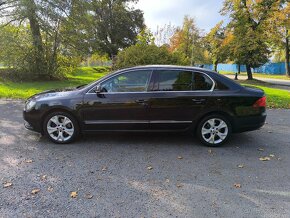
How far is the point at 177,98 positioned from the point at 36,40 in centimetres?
1554

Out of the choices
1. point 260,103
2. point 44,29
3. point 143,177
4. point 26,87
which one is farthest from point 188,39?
point 143,177

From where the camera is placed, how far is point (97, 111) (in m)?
5.37

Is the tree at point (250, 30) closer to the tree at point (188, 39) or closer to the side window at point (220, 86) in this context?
the tree at point (188, 39)

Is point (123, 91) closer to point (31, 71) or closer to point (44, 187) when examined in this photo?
point (44, 187)

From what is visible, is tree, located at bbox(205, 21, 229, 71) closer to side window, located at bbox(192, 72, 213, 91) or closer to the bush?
the bush

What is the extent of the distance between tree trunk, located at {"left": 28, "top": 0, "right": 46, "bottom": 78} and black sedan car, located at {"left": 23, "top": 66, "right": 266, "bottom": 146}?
13.4m

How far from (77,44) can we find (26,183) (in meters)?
16.5

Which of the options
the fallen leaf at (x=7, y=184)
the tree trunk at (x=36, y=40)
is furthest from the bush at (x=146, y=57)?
the fallen leaf at (x=7, y=184)

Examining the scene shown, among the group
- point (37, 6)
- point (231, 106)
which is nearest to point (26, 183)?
point (231, 106)

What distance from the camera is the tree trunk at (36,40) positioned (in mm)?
16666

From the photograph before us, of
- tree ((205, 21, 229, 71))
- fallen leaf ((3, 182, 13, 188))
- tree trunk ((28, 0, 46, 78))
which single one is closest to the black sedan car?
fallen leaf ((3, 182, 13, 188))

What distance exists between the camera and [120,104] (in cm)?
533

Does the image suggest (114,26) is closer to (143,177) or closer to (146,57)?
(146,57)

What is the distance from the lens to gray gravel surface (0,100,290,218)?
3.24 meters
